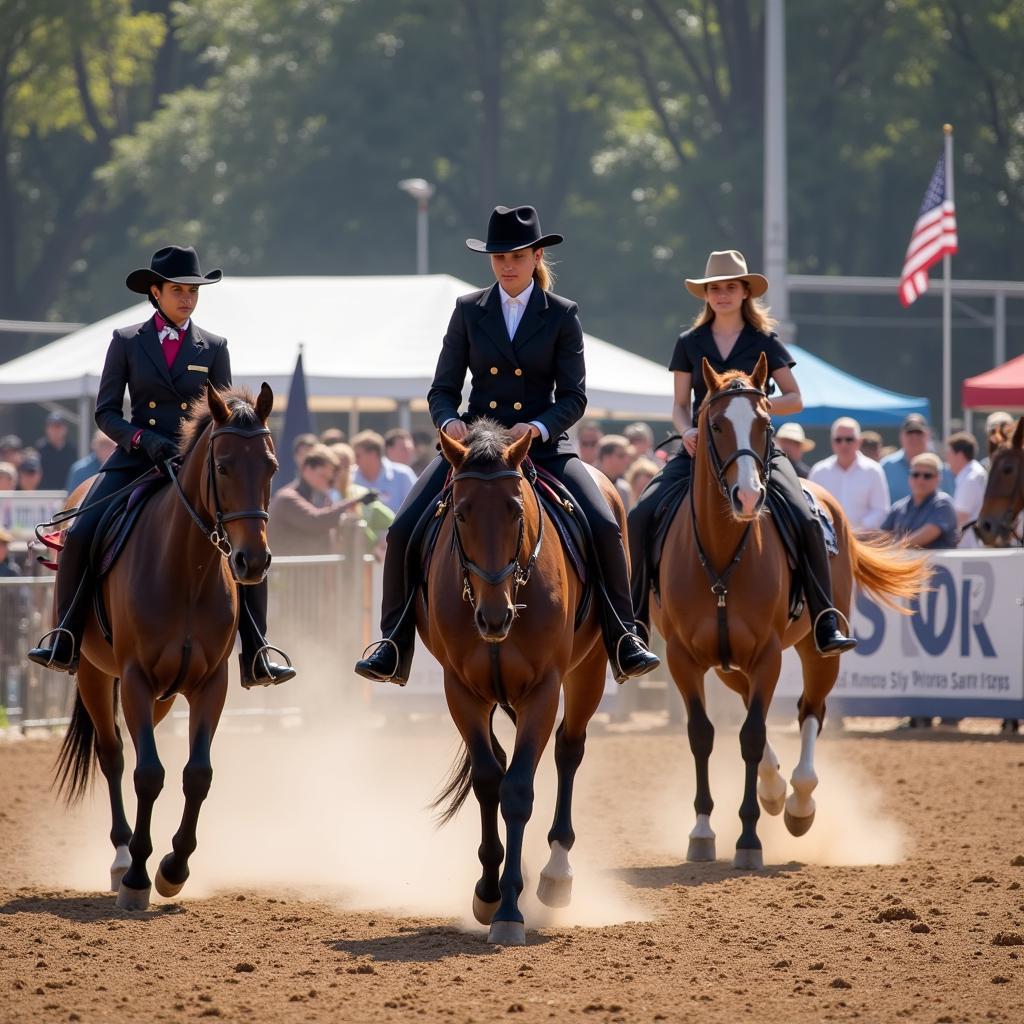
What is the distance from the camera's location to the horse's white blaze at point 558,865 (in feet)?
28.1

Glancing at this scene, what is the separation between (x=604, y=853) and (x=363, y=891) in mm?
1823

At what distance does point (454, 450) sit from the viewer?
7.69 metres

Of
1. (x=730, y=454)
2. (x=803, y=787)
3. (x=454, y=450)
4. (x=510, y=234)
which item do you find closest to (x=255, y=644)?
(x=454, y=450)

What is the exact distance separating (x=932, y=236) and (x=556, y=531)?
1643cm

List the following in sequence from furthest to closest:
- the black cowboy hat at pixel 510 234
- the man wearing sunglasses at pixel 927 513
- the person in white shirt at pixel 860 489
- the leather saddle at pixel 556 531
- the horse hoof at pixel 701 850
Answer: the person in white shirt at pixel 860 489, the man wearing sunglasses at pixel 927 513, the horse hoof at pixel 701 850, the black cowboy hat at pixel 510 234, the leather saddle at pixel 556 531

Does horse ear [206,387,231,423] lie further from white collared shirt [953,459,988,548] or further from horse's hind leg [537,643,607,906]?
white collared shirt [953,459,988,548]

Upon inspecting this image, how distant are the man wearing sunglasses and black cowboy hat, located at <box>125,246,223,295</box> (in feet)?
30.1

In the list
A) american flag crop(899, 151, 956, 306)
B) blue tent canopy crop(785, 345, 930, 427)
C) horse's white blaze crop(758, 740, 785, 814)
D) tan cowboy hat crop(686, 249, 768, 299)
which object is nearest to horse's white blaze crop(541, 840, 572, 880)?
horse's white blaze crop(758, 740, 785, 814)

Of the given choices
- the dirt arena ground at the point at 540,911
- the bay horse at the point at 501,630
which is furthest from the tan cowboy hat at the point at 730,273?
the dirt arena ground at the point at 540,911

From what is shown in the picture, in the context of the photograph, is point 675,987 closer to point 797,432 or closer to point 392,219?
point 797,432

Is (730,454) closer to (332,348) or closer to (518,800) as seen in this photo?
(518,800)

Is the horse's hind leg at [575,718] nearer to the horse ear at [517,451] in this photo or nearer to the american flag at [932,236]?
the horse ear at [517,451]

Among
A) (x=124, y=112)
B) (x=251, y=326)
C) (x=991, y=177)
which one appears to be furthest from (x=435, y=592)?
(x=124, y=112)

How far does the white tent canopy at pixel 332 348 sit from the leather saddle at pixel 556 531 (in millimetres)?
12732
